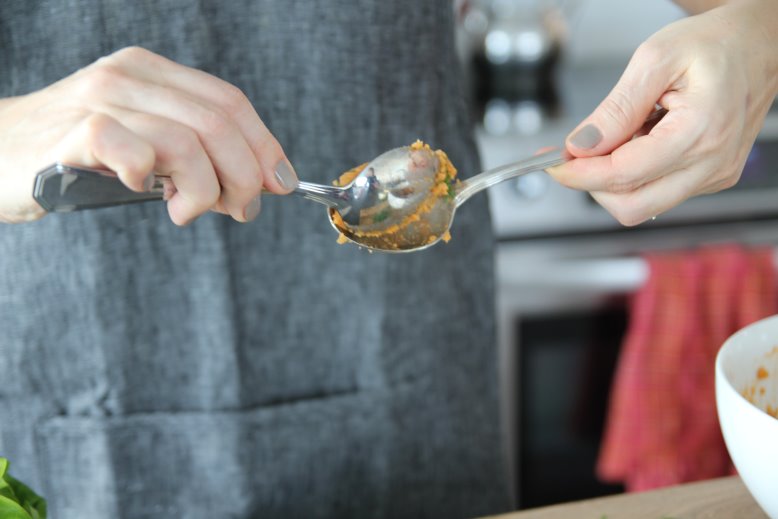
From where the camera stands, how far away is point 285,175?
54cm

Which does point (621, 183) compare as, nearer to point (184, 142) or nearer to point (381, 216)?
point (381, 216)

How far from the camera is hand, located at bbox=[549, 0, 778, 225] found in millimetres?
587

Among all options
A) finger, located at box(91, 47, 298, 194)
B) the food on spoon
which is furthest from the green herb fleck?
finger, located at box(91, 47, 298, 194)

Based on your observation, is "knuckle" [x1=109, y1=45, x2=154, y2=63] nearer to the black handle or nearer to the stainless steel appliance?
the black handle

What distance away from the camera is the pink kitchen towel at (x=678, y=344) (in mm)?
1333

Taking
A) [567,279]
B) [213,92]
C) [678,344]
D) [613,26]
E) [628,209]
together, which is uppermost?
[613,26]

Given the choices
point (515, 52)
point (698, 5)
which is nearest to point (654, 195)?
point (698, 5)

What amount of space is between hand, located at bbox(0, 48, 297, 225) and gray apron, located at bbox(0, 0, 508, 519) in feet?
0.69

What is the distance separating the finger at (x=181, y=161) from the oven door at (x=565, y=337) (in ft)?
2.86

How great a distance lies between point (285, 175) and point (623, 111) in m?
0.24

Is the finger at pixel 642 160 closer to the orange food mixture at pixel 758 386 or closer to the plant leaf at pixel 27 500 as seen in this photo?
the orange food mixture at pixel 758 386

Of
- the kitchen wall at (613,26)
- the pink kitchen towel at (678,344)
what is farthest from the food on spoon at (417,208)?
the kitchen wall at (613,26)

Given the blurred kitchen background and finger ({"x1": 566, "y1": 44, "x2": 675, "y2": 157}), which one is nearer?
finger ({"x1": 566, "y1": 44, "x2": 675, "y2": 157})

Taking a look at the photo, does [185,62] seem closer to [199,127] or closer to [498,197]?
[199,127]
